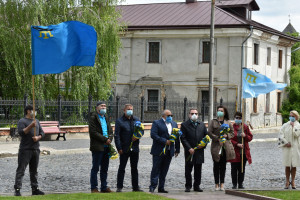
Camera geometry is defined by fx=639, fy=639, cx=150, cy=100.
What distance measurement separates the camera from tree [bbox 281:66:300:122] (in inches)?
1786

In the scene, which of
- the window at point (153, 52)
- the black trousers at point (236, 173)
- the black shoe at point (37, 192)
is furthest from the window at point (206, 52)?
the black shoe at point (37, 192)

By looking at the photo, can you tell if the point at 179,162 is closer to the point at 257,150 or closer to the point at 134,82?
the point at 257,150

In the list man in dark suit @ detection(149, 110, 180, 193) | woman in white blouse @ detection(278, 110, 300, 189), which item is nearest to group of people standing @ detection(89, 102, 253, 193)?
man in dark suit @ detection(149, 110, 180, 193)

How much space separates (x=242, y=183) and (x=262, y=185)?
2.45 ft

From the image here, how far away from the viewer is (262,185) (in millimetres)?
14438

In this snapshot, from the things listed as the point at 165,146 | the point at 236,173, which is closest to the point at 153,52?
the point at 236,173

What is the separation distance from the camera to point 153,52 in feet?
136

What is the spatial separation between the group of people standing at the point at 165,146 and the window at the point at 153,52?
27.4 meters

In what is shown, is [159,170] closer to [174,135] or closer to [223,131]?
[174,135]

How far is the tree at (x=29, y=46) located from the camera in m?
27.4

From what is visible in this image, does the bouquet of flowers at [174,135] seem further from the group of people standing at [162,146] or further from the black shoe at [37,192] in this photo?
the black shoe at [37,192]

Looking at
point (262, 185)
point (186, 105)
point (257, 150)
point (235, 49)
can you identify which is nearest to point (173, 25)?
point (235, 49)

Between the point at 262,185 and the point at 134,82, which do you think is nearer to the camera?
the point at 262,185

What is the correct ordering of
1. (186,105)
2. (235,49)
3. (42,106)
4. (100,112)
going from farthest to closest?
(235,49) → (186,105) → (42,106) → (100,112)
